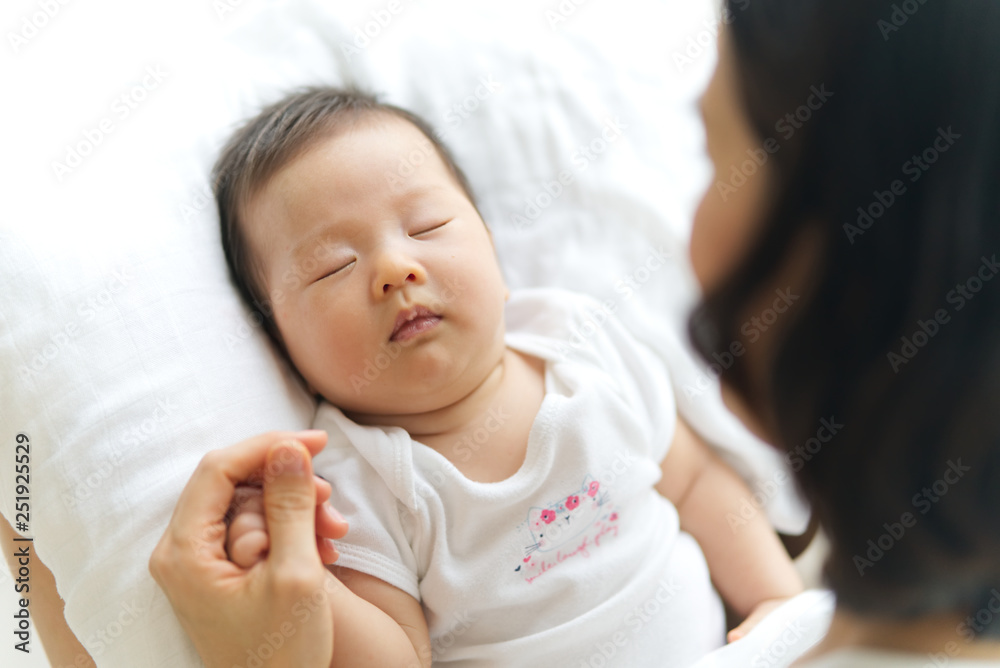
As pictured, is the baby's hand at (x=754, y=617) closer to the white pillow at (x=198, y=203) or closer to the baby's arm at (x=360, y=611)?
the white pillow at (x=198, y=203)

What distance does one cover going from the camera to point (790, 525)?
1.58 metres

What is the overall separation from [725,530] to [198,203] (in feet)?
3.96

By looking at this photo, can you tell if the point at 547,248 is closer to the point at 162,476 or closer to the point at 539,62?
the point at 539,62

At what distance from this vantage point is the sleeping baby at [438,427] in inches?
47.9

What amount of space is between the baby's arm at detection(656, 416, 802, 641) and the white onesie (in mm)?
87

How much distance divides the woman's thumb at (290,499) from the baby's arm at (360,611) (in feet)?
0.09

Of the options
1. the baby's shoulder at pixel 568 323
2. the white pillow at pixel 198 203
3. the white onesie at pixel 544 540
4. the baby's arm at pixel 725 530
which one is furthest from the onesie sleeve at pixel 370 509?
the baby's arm at pixel 725 530

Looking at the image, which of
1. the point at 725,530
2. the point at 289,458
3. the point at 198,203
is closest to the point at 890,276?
the point at 725,530

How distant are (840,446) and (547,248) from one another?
804 mm

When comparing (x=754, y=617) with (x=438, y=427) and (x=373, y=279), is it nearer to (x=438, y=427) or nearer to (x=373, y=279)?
(x=438, y=427)

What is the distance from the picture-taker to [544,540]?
1.28 meters

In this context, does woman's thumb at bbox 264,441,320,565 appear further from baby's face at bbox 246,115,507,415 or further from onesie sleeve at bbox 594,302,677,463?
onesie sleeve at bbox 594,302,677,463

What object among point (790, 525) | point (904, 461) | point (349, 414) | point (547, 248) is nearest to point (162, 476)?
point (349, 414)

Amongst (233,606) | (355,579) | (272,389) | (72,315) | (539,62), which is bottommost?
(355,579)
